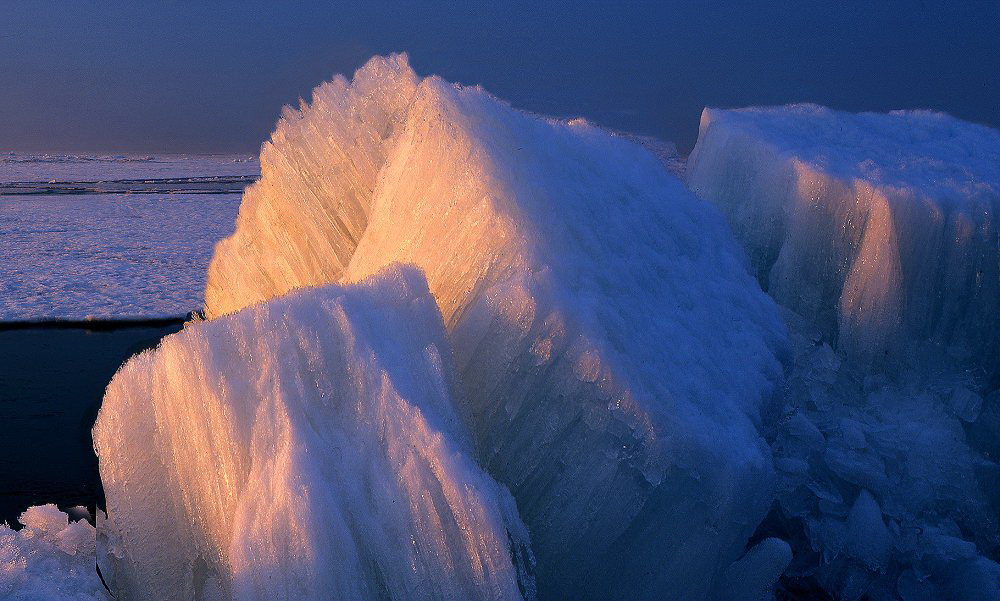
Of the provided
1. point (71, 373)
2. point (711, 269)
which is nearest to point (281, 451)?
point (711, 269)

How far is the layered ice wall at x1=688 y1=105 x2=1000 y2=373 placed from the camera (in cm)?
354

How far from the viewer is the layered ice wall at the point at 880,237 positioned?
11.6ft

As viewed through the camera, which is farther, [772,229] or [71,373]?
[71,373]

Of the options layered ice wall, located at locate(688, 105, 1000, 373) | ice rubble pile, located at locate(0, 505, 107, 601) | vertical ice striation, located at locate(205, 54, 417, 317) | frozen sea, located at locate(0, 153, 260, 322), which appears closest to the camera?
ice rubble pile, located at locate(0, 505, 107, 601)

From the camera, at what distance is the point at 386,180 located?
10.4 ft

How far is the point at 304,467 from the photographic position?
1.67 m

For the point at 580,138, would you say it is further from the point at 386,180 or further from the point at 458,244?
the point at 458,244

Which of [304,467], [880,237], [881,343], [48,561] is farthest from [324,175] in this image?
[881,343]

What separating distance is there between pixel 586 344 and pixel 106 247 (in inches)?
458

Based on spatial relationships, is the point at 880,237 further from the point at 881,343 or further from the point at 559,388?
the point at 559,388

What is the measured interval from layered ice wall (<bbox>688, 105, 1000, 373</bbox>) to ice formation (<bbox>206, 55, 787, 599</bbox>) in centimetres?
82

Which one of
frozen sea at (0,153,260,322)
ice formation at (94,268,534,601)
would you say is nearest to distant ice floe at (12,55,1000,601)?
ice formation at (94,268,534,601)

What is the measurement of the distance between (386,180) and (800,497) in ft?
7.12

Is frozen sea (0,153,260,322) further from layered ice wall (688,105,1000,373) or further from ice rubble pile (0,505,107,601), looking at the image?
layered ice wall (688,105,1000,373)
